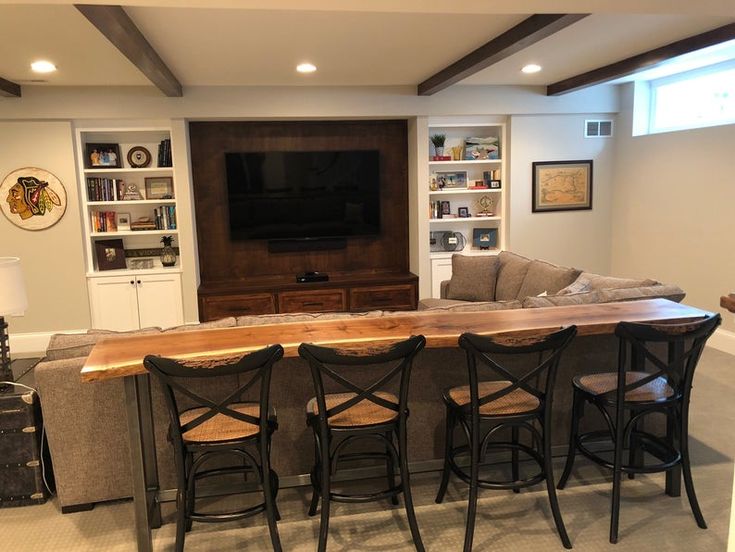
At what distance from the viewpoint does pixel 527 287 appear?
15.4 feet

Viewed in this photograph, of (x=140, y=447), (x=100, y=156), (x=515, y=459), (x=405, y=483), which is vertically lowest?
(x=515, y=459)

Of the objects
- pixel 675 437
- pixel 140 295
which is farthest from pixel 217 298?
pixel 675 437

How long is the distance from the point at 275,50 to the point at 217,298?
8.62 feet

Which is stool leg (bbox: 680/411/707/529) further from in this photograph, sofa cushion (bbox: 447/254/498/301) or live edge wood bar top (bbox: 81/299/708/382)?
sofa cushion (bbox: 447/254/498/301)

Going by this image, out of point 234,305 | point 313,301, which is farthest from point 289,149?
point 234,305

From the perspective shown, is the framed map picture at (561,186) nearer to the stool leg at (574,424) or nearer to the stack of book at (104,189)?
the stool leg at (574,424)

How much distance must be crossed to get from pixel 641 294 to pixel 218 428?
238 cm

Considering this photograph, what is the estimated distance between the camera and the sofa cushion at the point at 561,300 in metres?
3.17

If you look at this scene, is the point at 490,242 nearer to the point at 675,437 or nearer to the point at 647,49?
the point at 647,49

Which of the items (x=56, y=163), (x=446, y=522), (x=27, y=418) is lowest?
(x=446, y=522)

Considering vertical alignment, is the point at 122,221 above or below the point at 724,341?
above

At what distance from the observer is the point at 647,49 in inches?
183

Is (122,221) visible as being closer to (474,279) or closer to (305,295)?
(305,295)

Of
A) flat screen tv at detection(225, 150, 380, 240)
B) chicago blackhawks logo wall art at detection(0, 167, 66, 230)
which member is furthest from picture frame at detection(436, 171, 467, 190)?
chicago blackhawks logo wall art at detection(0, 167, 66, 230)
